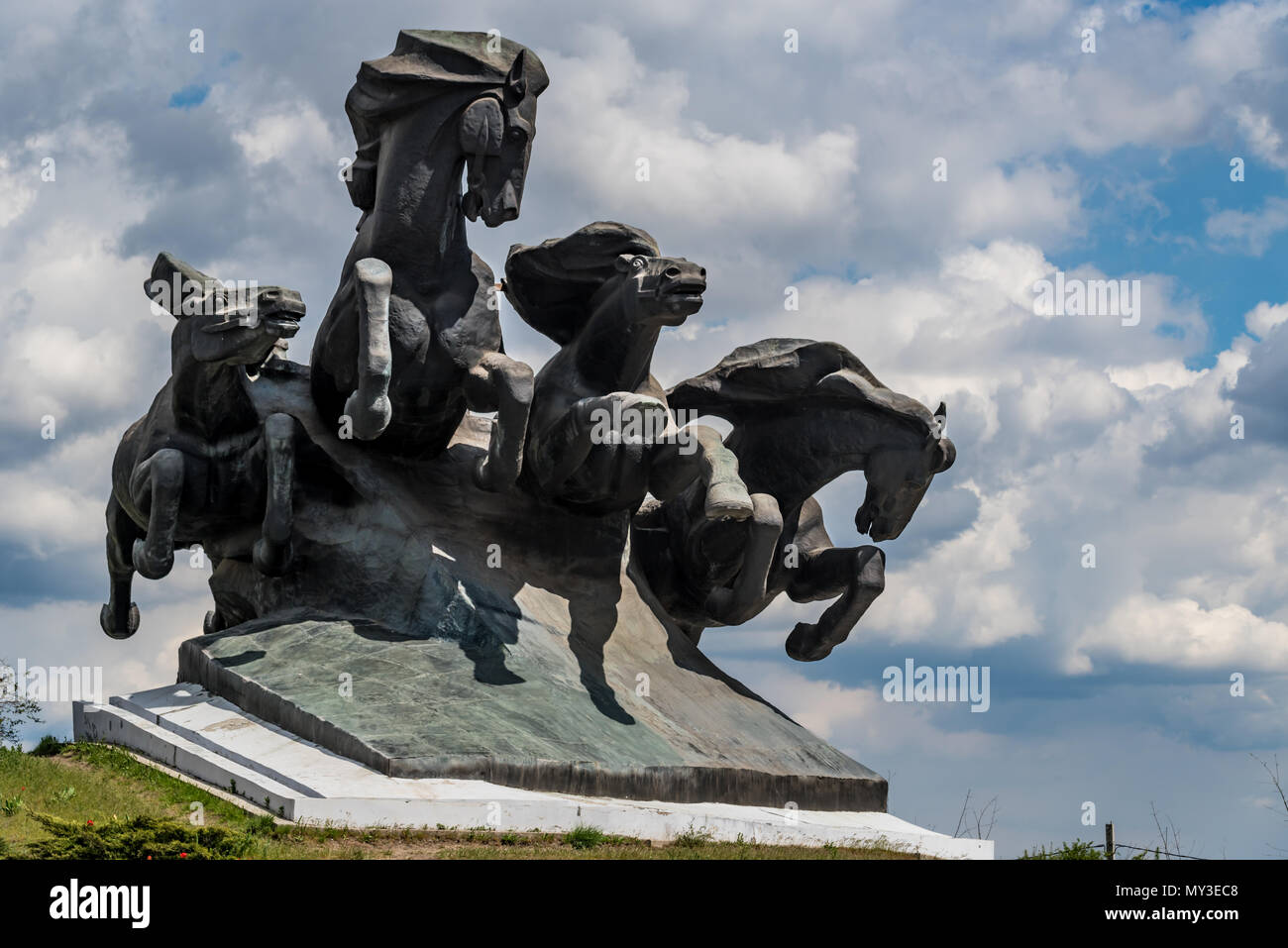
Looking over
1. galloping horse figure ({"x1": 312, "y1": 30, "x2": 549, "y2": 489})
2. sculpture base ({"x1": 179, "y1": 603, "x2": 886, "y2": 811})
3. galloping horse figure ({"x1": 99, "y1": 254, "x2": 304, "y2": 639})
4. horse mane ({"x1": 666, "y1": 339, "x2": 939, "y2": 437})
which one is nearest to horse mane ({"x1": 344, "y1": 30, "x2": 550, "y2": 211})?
galloping horse figure ({"x1": 312, "y1": 30, "x2": 549, "y2": 489})

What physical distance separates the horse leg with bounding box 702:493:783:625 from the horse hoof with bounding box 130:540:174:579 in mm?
4344

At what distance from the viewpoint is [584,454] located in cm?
1266

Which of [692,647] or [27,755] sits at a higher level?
[692,647]

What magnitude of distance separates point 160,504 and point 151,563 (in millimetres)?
447

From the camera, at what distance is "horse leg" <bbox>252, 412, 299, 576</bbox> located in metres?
12.3

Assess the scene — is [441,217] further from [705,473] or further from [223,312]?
[705,473]

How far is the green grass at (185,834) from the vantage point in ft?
25.2

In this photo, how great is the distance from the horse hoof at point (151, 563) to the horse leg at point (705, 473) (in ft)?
12.0

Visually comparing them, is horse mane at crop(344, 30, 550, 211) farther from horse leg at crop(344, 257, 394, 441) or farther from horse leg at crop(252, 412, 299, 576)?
horse leg at crop(252, 412, 299, 576)

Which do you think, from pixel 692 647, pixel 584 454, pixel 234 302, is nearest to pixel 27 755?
pixel 234 302

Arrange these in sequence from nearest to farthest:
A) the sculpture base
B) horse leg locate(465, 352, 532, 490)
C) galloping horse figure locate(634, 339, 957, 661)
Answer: the sculpture base → horse leg locate(465, 352, 532, 490) → galloping horse figure locate(634, 339, 957, 661)

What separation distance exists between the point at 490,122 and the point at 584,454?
2.55 meters

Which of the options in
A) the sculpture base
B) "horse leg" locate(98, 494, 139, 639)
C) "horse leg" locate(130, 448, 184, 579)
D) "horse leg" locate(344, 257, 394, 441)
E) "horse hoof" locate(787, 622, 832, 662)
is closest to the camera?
the sculpture base
